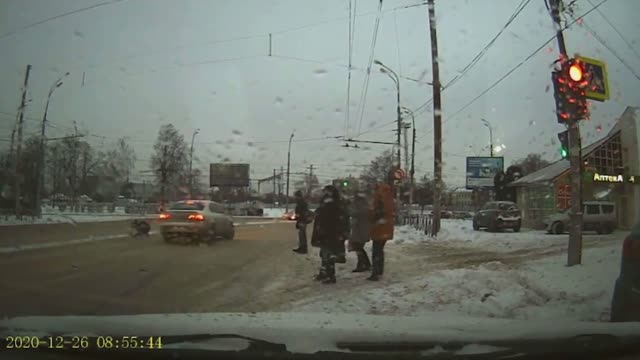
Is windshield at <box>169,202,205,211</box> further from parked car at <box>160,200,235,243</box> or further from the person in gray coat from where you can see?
the person in gray coat

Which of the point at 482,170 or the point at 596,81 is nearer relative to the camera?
the point at 596,81

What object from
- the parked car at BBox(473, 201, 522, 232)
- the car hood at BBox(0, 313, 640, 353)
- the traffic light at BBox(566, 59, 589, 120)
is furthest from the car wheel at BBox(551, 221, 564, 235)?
the car hood at BBox(0, 313, 640, 353)

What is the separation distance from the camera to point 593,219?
13.5 meters

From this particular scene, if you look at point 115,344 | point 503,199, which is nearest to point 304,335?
point 115,344

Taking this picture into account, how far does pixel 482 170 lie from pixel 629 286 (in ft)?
55.0

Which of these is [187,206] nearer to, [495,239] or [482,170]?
[495,239]

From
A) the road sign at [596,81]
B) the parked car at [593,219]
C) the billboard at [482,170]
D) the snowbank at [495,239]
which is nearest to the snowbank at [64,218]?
the snowbank at [495,239]

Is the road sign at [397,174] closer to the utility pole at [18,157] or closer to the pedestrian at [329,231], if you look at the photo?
the pedestrian at [329,231]

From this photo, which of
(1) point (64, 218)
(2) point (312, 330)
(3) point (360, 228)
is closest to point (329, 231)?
(3) point (360, 228)

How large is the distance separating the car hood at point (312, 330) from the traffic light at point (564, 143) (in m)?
6.54

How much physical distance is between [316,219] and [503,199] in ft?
40.3

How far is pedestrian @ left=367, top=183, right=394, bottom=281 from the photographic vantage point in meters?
9.94

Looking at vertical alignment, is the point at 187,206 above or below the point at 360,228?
above

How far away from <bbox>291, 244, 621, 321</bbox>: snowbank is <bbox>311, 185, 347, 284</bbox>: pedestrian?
3.58 feet
